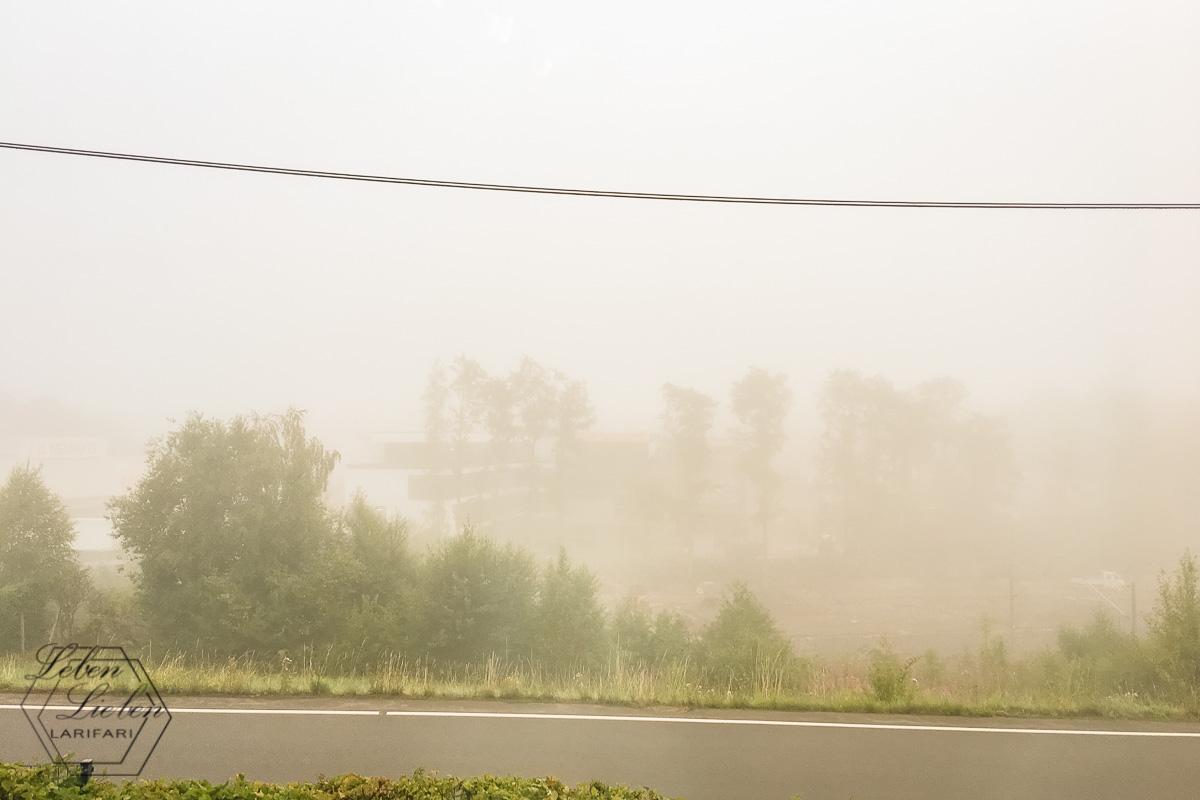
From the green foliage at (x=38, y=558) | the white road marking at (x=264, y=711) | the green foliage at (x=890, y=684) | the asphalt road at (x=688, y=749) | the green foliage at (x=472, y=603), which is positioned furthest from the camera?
the green foliage at (x=38, y=558)

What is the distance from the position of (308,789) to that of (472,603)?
1102cm

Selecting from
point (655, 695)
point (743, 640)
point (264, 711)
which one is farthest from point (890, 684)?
point (743, 640)

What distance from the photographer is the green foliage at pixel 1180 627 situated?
31.1ft

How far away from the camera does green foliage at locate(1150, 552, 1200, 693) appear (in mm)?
9484

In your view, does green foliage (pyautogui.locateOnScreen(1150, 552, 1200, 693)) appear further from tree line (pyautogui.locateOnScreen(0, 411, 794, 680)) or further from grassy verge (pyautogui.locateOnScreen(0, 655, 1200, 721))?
tree line (pyautogui.locateOnScreen(0, 411, 794, 680))

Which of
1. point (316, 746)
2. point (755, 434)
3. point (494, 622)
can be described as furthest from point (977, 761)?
point (755, 434)

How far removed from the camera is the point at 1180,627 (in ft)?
32.6

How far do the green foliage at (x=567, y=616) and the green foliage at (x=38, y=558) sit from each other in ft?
35.7

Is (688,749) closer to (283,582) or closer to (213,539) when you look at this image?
(283,582)

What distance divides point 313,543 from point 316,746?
1170 cm

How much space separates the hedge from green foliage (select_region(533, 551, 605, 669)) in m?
10.8

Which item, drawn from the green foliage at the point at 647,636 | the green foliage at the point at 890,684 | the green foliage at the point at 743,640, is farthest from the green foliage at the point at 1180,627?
the green foliage at the point at 647,636

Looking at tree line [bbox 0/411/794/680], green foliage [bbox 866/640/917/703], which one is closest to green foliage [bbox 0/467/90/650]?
tree line [bbox 0/411/794/680]

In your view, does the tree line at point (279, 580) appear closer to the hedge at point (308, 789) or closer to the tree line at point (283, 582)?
the tree line at point (283, 582)
